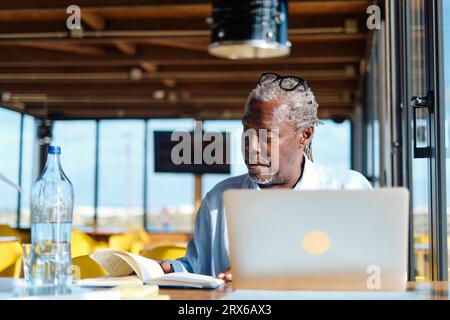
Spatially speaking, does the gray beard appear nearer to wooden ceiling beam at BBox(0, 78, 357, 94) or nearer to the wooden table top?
the wooden table top

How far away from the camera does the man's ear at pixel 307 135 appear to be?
9.19 feet

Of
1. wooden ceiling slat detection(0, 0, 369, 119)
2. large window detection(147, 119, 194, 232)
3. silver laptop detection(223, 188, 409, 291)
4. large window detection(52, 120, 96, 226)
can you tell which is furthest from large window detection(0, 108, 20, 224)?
silver laptop detection(223, 188, 409, 291)

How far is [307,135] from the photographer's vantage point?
9.25 ft

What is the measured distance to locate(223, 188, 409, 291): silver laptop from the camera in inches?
63.6

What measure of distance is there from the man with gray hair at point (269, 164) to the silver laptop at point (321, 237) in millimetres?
920

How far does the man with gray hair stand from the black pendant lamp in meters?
1.04

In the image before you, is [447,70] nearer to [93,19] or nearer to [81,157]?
[93,19]

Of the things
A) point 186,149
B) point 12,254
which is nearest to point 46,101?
point 186,149

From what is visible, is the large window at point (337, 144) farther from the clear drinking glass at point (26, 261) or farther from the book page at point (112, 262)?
the clear drinking glass at point (26, 261)

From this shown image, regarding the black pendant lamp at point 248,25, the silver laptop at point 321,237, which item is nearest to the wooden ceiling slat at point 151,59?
the black pendant lamp at point 248,25

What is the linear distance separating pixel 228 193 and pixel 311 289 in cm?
31

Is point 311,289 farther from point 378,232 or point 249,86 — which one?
point 249,86

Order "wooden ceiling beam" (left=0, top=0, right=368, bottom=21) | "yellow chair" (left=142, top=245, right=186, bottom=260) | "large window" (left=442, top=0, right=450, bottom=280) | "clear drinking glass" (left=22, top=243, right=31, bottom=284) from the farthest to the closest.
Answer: "wooden ceiling beam" (left=0, top=0, right=368, bottom=21)
"yellow chair" (left=142, top=245, right=186, bottom=260)
"large window" (left=442, top=0, right=450, bottom=280)
"clear drinking glass" (left=22, top=243, right=31, bottom=284)

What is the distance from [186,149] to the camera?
1288cm
